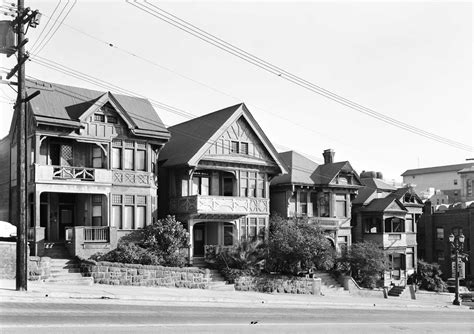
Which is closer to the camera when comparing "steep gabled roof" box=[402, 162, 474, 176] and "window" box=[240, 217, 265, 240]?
"window" box=[240, 217, 265, 240]

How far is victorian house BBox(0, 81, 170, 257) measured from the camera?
32.0m

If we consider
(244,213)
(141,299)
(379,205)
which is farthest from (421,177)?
(141,299)

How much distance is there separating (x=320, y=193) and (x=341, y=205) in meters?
2.36

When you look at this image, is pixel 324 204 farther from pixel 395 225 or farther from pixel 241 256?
pixel 241 256

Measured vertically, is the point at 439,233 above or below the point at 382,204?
below

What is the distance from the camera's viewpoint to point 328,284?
40.5 m

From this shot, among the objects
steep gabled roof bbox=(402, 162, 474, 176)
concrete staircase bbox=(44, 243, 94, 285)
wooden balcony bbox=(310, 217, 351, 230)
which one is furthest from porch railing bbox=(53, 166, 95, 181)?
steep gabled roof bbox=(402, 162, 474, 176)

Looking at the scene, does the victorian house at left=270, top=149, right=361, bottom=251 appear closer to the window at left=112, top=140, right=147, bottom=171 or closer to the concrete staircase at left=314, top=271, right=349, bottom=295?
the concrete staircase at left=314, top=271, right=349, bottom=295

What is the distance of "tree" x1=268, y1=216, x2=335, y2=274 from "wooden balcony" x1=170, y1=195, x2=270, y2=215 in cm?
286

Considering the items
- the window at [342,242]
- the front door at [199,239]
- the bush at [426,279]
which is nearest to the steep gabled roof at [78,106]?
the front door at [199,239]

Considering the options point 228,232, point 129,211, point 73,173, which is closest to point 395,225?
point 228,232

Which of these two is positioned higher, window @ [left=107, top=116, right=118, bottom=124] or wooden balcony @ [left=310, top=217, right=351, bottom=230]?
window @ [left=107, top=116, right=118, bottom=124]

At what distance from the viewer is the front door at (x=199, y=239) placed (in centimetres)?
3973

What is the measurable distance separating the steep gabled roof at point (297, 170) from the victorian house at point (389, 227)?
6033 mm
